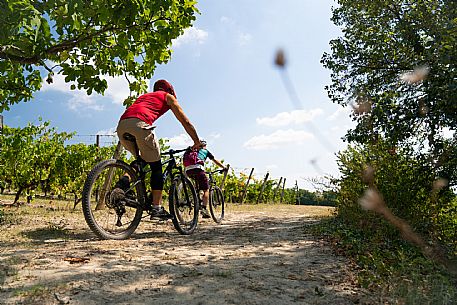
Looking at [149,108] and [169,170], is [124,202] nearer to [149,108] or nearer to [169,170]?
[169,170]

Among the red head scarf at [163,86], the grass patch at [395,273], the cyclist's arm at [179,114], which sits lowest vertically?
the grass patch at [395,273]

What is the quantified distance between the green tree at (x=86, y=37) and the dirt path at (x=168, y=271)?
2308 mm

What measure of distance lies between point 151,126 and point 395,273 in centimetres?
313

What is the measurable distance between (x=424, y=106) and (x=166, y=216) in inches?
200

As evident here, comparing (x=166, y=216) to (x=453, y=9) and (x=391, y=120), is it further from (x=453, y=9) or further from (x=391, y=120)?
(x=453, y=9)

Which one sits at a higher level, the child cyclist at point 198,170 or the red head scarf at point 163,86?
the red head scarf at point 163,86

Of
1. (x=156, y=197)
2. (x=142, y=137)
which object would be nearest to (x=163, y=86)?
(x=142, y=137)

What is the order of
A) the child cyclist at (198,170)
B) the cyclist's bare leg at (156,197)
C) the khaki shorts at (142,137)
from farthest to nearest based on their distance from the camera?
the child cyclist at (198,170) → the cyclist's bare leg at (156,197) → the khaki shorts at (142,137)

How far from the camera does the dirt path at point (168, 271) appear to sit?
238 centimetres

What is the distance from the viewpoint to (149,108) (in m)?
4.58

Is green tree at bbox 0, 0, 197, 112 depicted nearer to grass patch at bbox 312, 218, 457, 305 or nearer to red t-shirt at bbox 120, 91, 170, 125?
red t-shirt at bbox 120, 91, 170, 125

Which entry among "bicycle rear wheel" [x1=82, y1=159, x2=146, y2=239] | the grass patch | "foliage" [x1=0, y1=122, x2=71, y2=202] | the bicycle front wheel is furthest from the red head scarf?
"foliage" [x1=0, y1=122, x2=71, y2=202]

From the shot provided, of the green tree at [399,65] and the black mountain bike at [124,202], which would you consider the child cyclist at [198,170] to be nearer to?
the black mountain bike at [124,202]

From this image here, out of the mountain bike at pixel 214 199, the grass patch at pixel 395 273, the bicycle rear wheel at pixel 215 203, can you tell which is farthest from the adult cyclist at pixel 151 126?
the grass patch at pixel 395 273
